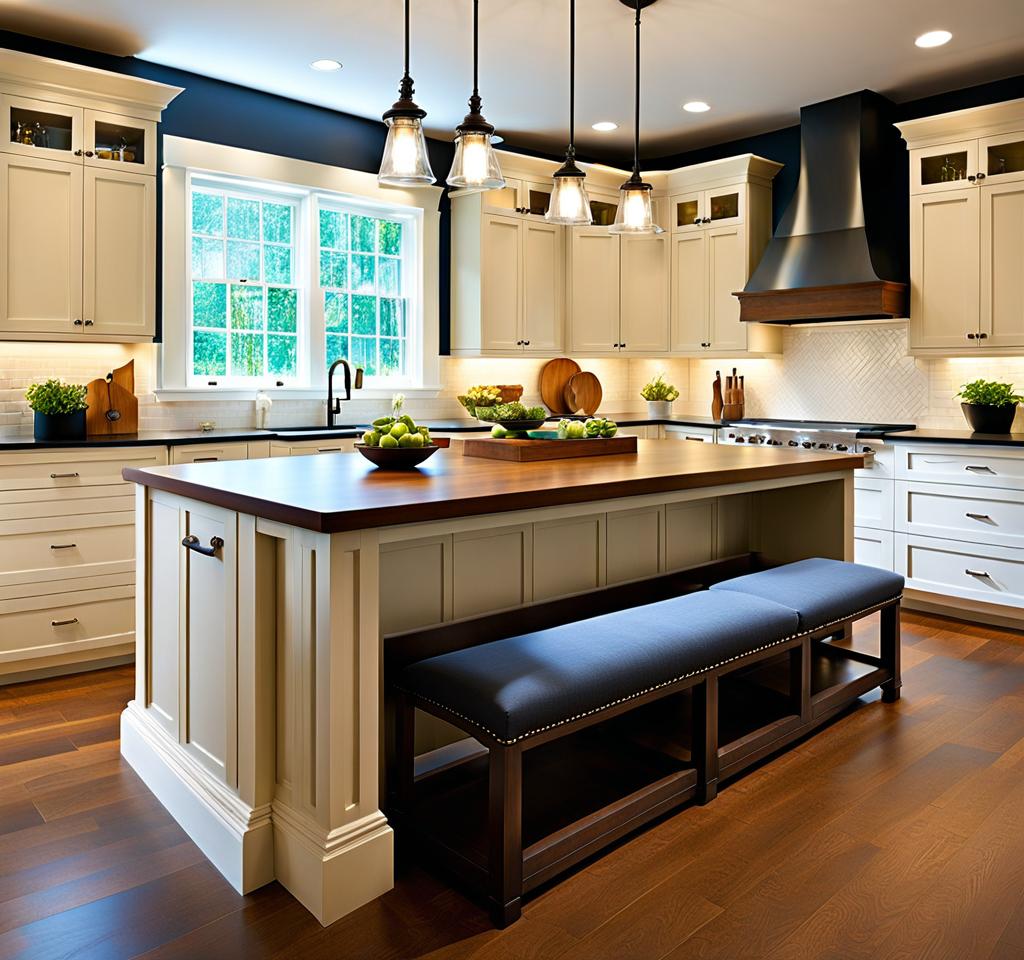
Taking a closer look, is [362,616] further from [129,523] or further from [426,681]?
[129,523]

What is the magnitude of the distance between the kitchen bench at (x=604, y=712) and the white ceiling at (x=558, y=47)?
276 cm

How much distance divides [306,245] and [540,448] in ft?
9.38

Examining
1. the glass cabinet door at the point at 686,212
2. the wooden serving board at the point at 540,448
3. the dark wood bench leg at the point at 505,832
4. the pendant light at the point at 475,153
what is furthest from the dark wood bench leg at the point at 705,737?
the glass cabinet door at the point at 686,212

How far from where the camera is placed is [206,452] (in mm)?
4340

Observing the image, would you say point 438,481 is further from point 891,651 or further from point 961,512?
point 961,512

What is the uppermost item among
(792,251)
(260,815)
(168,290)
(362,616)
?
(792,251)

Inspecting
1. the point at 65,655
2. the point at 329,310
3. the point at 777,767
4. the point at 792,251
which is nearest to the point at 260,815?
the point at 777,767

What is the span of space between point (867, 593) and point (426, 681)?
1.82 m

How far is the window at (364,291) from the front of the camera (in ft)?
18.7

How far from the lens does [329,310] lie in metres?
5.70

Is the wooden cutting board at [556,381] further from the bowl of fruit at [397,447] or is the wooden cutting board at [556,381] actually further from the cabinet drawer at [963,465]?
the bowl of fruit at [397,447]

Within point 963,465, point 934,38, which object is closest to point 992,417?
point 963,465

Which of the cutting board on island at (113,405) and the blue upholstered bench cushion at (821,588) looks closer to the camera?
the blue upholstered bench cushion at (821,588)

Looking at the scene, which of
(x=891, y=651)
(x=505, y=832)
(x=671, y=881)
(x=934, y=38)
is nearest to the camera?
(x=505, y=832)
